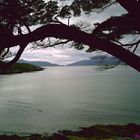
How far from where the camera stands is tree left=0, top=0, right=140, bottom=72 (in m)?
7.12

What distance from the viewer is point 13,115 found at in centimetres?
3988

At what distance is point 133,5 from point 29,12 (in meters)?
3.29

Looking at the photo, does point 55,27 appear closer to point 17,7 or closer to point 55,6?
point 17,7

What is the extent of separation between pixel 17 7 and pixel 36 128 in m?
24.1

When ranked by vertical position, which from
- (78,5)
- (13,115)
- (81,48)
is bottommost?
(13,115)

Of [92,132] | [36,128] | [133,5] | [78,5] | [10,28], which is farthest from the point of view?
[36,128]

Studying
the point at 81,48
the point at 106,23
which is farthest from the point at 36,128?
the point at 106,23

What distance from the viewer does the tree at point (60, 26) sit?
280 inches

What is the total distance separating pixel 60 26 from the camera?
7273 mm

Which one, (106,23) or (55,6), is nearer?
(106,23)

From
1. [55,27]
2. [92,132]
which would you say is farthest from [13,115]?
[55,27]

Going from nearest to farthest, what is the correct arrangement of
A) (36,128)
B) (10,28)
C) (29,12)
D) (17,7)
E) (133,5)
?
(133,5)
(10,28)
(17,7)
(29,12)
(36,128)

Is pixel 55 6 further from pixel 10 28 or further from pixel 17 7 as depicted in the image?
pixel 10 28

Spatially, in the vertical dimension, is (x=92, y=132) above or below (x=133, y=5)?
below
